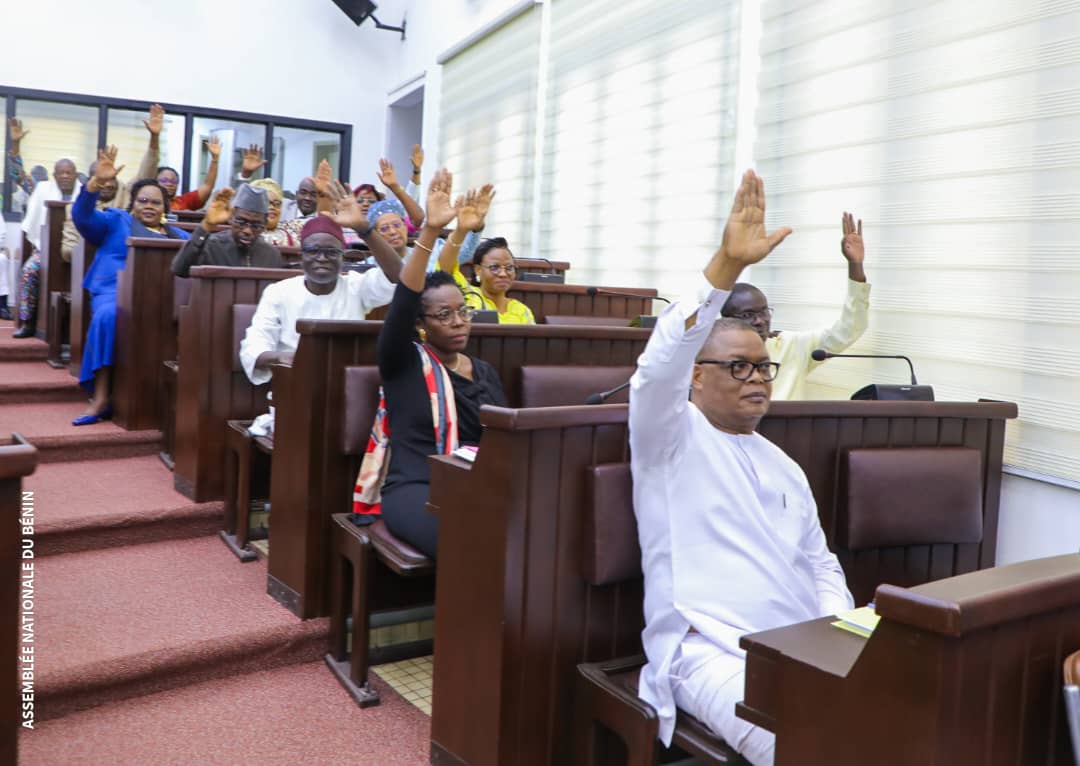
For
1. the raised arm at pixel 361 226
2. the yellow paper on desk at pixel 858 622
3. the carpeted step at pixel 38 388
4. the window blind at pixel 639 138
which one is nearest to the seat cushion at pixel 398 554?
the raised arm at pixel 361 226

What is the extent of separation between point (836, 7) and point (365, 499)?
2.59m

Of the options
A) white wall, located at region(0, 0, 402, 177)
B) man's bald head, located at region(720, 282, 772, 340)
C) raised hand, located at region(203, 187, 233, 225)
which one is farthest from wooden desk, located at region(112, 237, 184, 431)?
white wall, located at region(0, 0, 402, 177)

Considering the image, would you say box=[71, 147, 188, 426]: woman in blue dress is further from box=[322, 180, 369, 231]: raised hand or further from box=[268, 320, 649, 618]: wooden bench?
box=[268, 320, 649, 618]: wooden bench

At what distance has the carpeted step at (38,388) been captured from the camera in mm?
4625

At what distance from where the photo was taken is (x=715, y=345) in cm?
187

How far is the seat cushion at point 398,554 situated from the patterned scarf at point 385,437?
0.25 ft

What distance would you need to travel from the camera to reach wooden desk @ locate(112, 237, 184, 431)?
4.19 meters

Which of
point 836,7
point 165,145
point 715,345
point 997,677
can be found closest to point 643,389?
point 715,345

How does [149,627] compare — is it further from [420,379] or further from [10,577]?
[10,577]

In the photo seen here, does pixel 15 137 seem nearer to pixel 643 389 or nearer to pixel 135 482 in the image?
pixel 135 482

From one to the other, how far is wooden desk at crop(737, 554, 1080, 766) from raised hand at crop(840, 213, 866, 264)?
202 cm

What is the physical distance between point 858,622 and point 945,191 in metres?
2.07

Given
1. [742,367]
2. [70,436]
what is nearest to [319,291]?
[70,436]

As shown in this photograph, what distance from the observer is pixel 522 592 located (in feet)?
6.17
